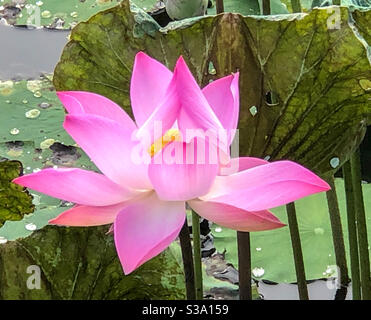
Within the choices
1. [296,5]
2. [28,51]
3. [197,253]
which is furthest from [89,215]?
[28,51]

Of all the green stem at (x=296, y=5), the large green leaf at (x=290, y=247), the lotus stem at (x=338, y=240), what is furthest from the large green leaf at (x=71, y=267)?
the large green leaf at (x=290, y=247)

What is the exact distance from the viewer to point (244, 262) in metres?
0.58

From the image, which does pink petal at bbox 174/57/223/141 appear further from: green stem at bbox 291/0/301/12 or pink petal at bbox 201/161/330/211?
green stem at bbox 291/0/301/12

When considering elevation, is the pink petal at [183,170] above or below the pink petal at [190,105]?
below

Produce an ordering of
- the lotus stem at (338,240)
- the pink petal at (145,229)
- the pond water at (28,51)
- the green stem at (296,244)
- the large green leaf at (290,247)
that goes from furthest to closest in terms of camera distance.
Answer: the pond water at (28,51) < the large green leaf at (290,247) < the lotus stem at (338,240) < the green stem at (296,244) < the pink petal at (145,229)

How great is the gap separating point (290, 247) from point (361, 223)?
0.36 meters

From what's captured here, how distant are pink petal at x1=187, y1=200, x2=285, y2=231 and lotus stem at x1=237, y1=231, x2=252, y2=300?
6.9 inches

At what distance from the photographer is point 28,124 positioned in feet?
3.53

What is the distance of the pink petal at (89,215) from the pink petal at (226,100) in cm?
8

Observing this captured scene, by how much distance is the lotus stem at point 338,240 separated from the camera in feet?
2.76

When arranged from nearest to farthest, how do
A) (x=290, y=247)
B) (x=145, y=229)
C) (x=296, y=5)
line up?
1. (x=145, y=229)
2. (x=296, y=5)
3. (x=290, y=247)

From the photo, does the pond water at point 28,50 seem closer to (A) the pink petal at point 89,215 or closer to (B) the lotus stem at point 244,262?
(B) the lotus stem at point 244,262

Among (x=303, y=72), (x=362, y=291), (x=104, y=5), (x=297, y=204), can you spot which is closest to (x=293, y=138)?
(x=303, y=72)

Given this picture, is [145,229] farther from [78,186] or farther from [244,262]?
[244,262]
